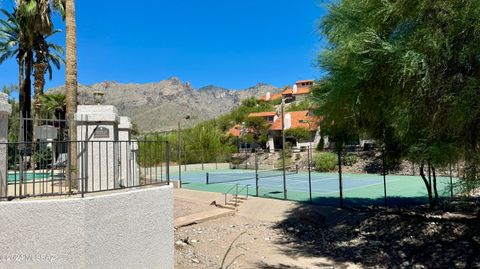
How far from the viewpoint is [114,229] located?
5.97 meters

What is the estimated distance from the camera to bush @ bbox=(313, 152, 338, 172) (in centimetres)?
3631

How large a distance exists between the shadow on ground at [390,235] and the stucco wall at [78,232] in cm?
478

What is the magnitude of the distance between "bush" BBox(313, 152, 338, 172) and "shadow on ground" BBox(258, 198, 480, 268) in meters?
20.7

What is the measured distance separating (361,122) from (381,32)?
391 centimetres

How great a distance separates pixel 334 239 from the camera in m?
12.8

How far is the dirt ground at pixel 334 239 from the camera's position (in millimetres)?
10188

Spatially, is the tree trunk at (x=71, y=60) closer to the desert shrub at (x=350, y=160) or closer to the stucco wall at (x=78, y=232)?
the stucco wall at (x=78, y=232)

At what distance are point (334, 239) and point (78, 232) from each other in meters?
9.74

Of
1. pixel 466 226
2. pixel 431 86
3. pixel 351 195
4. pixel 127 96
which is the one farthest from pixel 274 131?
pixel 127 96

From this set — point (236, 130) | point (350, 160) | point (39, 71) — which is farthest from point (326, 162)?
point (236, 130)

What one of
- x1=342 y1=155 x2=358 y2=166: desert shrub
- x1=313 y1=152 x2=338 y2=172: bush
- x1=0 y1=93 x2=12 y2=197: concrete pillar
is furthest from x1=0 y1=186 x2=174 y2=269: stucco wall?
x1=342 y1=155 x2=358 y2=166: desert shrub

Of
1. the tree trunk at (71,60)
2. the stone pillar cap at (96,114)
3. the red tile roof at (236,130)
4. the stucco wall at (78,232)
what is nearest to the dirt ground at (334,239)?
the stucco wall at (78,232)

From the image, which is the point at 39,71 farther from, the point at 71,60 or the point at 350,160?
the point at 350,160

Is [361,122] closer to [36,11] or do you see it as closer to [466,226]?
[466,226]
